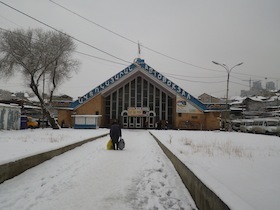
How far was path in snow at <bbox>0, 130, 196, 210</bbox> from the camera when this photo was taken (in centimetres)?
415

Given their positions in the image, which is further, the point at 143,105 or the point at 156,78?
the point at 143,105

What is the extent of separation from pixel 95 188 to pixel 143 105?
121ft

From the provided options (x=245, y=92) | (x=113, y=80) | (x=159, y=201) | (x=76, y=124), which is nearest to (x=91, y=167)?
(x=159, y=201)

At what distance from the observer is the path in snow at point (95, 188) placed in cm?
415

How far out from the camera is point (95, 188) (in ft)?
16.6

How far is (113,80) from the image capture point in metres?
39.6

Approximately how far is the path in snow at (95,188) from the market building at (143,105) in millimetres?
31124

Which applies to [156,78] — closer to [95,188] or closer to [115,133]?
A: [115,133]

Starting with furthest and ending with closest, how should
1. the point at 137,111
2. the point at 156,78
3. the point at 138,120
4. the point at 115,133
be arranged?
1. the point at 138,120
2. the point at 137,111
3. the point at 156,78
4. the point at 115,133

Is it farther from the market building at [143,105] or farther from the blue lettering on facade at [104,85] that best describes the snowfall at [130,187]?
the blue lettering on facade at [104,85]

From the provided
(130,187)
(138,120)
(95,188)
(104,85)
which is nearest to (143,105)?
(138,120)

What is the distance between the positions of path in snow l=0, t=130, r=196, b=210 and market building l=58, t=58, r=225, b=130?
3112cm

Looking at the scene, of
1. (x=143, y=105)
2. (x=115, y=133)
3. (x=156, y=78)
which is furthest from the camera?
(x=143, y=105)

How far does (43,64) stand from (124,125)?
18517mm
